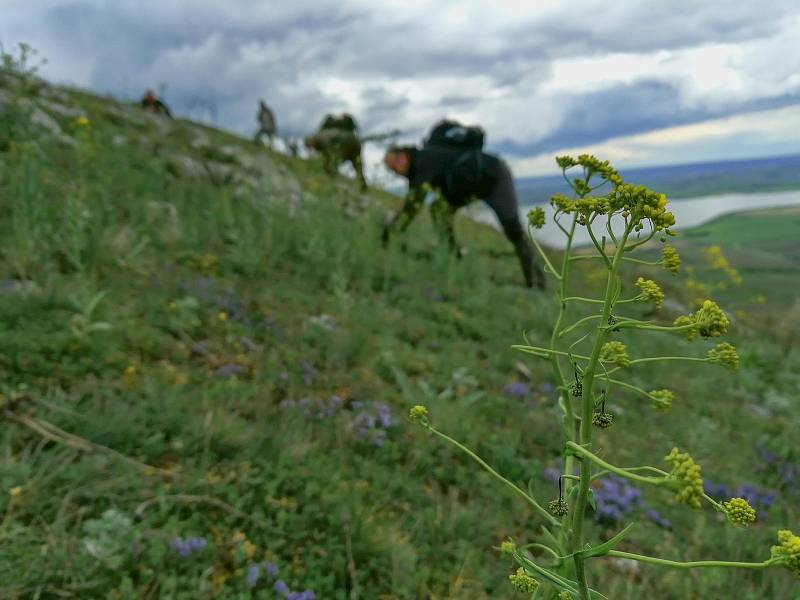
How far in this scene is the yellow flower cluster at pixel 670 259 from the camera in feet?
3.16

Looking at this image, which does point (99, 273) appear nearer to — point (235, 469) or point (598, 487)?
point (235, 469)

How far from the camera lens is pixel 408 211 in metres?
7.61

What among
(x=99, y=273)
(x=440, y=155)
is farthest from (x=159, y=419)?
(x=440, y=155)

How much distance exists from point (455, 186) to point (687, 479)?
22.5 feet

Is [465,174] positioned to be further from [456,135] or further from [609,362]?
[609,362]

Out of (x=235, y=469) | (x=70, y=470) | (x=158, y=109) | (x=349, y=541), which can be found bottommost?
(x=349, y=541)

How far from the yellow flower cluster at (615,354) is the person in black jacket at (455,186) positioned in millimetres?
6144

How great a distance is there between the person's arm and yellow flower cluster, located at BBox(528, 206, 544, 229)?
20.6 feet

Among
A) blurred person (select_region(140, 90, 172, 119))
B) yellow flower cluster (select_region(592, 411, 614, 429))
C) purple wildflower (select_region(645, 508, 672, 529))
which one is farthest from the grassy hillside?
blurred person (select_region(140, 90, 172, 119))

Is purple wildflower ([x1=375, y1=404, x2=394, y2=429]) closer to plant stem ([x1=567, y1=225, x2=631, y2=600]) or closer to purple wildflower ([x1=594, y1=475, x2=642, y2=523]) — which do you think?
purple wildflower ([x1=594, y1=475, x2=642, y2=523])

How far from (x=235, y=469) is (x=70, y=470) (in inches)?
27.8

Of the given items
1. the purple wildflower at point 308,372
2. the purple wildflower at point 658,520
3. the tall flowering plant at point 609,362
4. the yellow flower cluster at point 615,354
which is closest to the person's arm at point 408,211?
the purple wildflower at point 308,372

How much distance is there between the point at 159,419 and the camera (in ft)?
9.27

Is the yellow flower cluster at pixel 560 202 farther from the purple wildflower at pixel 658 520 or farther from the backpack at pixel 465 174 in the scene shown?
the backpack at pixel 465 174
